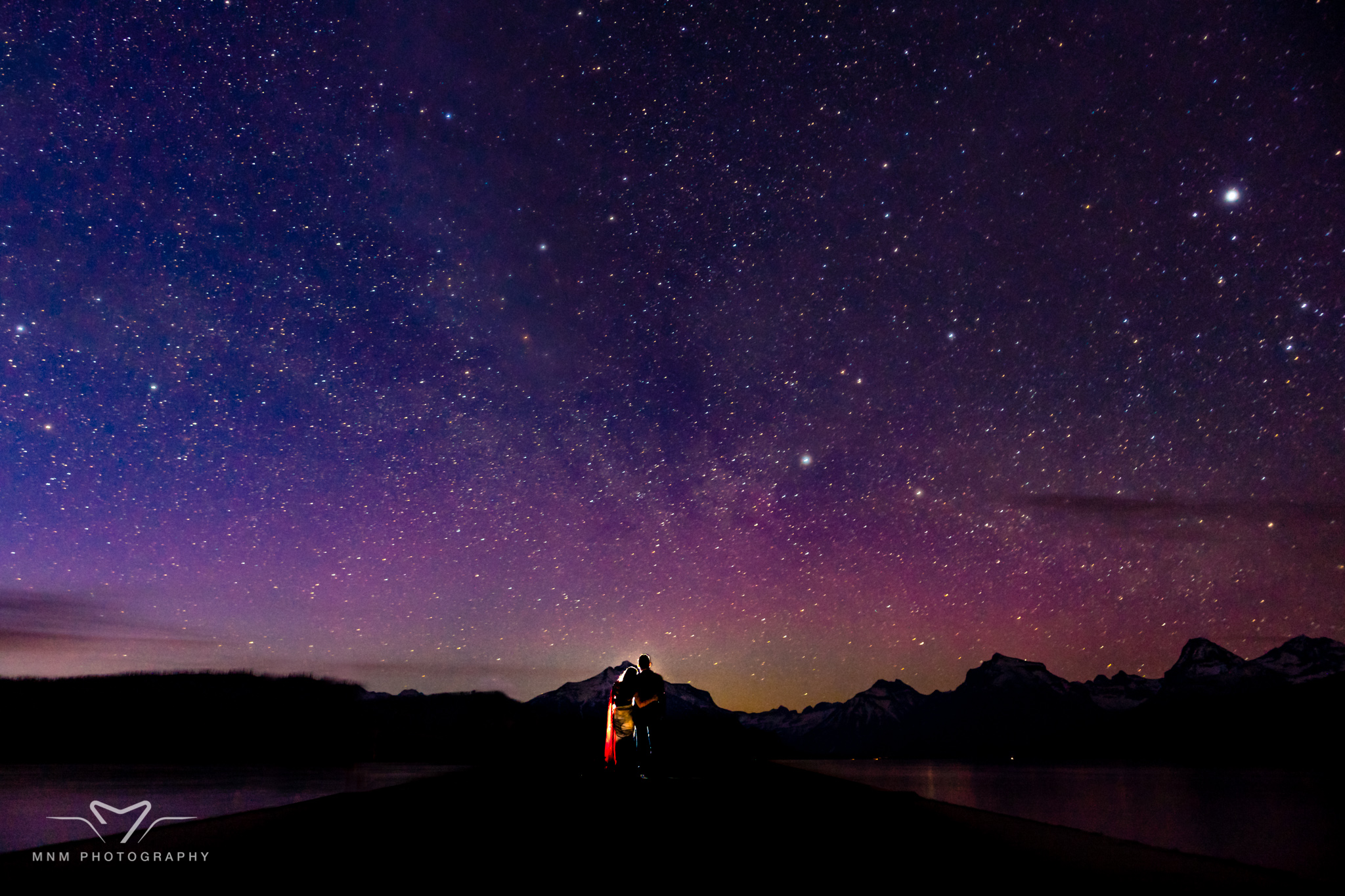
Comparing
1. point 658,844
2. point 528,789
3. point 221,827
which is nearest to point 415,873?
point 658,844

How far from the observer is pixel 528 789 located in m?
14.8

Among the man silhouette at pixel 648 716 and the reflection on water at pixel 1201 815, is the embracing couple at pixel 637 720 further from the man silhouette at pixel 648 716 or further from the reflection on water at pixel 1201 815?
the reflection on water at pixel 1201 815

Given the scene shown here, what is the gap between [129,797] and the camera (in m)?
44.6

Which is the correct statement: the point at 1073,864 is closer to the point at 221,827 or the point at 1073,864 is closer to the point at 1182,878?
the point at 1182,878

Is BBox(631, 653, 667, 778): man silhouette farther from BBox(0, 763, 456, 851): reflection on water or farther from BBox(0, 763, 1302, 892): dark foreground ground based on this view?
BBox(0, 763, 456, 851): reflection on water

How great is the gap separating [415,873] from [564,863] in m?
1.15

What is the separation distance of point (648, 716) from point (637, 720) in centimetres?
36

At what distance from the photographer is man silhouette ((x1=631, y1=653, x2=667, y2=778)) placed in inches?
585

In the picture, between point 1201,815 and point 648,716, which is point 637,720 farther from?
point 1201,815

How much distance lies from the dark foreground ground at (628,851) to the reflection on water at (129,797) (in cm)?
168

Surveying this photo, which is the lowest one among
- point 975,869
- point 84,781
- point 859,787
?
point 84,781

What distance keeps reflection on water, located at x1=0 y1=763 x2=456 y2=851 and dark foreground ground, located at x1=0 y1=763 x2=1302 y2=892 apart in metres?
1.68

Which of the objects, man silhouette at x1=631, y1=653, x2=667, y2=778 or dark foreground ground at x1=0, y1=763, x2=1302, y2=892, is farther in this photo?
man silhouette at x1=631, y1=653, x2=667, y2=778

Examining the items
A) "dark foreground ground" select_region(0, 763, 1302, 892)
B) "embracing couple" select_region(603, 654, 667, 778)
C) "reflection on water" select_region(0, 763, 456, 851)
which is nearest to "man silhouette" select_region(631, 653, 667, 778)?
"embracing couple" select_region(603, 654, 667, 778)
